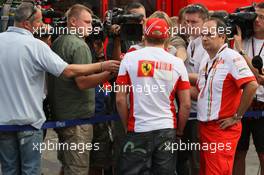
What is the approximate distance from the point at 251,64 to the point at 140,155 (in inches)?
59.3

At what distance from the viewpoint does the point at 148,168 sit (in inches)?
160

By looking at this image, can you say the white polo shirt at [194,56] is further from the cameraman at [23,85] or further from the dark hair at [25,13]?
the dark hair at [25,13]

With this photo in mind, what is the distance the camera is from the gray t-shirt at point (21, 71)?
13.8ft

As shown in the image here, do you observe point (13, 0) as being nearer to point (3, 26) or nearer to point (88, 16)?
point (3, 26)

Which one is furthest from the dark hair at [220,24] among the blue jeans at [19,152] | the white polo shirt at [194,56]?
the blue jeans at [19,152]

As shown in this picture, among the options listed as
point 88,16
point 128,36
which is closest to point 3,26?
point 88,16

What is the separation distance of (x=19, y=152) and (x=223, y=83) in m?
1.78

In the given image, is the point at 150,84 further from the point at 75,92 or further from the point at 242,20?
the point at 242,20

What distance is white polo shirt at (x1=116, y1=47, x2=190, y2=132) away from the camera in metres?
4.00

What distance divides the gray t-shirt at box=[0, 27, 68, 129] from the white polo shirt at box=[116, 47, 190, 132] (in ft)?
2.04

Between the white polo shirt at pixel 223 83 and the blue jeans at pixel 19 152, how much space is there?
145cm

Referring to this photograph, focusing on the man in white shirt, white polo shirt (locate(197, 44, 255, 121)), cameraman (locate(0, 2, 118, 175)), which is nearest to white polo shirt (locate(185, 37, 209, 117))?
white polo shirt (locate(197, 44, 255, 121))

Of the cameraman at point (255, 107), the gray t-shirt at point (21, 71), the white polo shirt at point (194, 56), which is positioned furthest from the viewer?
the cameraman at point (255, 107)

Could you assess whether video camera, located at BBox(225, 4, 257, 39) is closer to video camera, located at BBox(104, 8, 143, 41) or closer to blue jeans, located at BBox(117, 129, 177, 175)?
video camera, located at BBox(104, 8, 143, 41)
